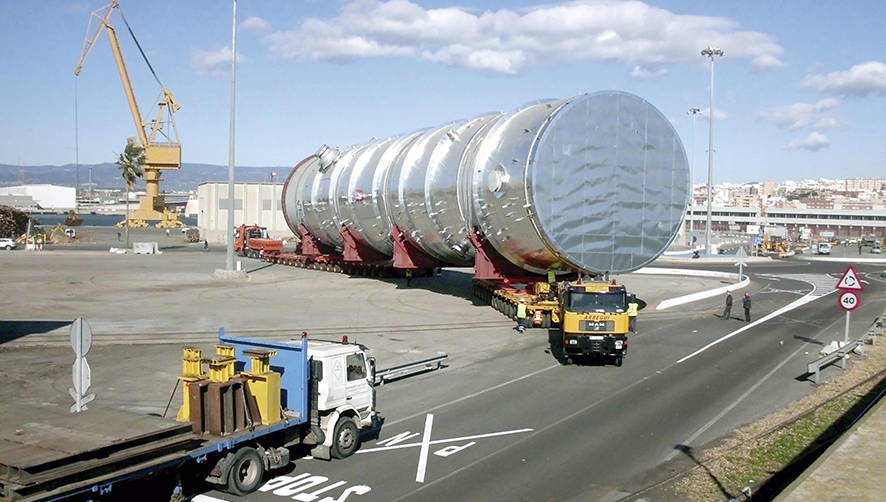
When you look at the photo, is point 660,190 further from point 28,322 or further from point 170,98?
point 170,98

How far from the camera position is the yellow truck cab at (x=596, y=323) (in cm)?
2223

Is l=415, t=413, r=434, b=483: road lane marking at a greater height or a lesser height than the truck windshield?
lesser

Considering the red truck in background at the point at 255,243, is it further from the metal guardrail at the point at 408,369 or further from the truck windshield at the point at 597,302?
the truck windshield at the point at 597,302

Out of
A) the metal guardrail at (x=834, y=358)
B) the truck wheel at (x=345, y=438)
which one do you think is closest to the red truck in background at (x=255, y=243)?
the metal guardrail at (x=834, y=358)

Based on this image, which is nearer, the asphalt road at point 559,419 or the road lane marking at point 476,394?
the asphalt road at point 559,419

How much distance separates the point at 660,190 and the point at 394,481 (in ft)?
68.0

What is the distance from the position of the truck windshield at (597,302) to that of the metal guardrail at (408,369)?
420cm

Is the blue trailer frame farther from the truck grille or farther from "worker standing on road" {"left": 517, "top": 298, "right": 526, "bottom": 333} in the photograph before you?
"worker standing on road" {"left": 517, "top": 298, "right": 526, "bottom": 333}

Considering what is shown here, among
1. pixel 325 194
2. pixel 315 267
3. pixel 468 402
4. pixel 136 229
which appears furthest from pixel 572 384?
pixel 136 229

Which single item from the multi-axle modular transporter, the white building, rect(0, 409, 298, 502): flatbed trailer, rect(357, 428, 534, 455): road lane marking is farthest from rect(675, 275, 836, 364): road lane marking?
the white building

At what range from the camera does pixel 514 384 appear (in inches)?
801

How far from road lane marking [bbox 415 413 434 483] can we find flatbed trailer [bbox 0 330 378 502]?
1.11m

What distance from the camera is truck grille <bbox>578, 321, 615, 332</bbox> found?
22219mm

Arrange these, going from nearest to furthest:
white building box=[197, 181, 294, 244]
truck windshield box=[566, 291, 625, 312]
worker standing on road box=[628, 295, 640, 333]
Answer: truck windshield box=[566, 291, 625, 312], worker standing on road box=[628, 295, 640, 333], white building box=[197, 181, 294, 244]
